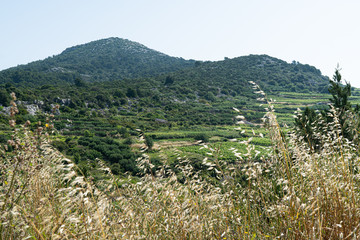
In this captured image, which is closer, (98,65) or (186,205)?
(186,205)

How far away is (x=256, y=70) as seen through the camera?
→ 11581 centimetres

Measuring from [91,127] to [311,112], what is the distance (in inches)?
1417

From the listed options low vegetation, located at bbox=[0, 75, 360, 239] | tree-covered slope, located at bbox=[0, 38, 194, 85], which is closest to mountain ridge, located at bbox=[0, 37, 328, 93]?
tree-covered slope, located at bbox=[0, 38, 194, 85]

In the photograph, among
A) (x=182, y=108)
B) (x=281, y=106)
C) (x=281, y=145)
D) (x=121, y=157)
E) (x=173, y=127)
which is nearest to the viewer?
(x=281, y=145)

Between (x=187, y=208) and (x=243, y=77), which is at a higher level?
(x=243, y=77)

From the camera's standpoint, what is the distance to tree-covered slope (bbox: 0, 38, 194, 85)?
88688mm

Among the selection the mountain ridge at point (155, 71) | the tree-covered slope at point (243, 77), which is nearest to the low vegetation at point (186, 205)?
the tree-covered slope at point (243, 77)

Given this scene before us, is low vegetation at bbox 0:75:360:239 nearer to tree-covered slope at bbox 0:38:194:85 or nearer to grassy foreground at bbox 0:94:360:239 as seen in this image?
grassy foreground at bbox 0:94:360:239

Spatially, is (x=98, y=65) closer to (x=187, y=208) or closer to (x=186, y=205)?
(x=187, y=208)

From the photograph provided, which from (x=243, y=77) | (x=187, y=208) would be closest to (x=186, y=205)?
(x=187, y=208)

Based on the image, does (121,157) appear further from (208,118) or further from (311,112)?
(208,118)

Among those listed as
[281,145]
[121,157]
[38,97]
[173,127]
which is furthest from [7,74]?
[281,145]

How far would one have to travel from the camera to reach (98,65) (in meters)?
131

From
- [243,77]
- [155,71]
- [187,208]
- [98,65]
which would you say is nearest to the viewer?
[187,208]
